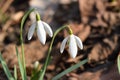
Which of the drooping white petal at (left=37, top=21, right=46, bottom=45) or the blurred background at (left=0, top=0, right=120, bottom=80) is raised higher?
the drooping white petal at (left=37, top=21, right=46, bottom=45)

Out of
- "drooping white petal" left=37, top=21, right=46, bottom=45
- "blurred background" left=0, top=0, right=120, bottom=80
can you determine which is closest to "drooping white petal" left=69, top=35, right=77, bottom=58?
"drooping white petal" left=37, top=21, right=46, bottom=45

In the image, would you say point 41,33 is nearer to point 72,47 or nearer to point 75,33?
point 72,47

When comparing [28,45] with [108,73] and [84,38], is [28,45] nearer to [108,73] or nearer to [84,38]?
[84,38]

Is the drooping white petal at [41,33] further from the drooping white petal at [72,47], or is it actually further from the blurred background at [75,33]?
the blurred background at [75,33]

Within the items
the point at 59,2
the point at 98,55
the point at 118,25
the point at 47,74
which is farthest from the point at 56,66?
the point at 59,2

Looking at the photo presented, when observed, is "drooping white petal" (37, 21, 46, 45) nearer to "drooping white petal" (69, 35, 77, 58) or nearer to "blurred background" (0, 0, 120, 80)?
"drooping white petal" (69, 35, 77, 58)

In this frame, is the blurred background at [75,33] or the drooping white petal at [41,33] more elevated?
the drooping white petal at [41,33]

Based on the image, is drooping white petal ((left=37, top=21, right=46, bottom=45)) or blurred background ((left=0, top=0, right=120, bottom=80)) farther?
blurred background ((left=0, top=0, right=120, bottom=80))

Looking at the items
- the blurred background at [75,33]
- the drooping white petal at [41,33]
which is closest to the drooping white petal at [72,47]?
the drooping white petal at [41,33]
